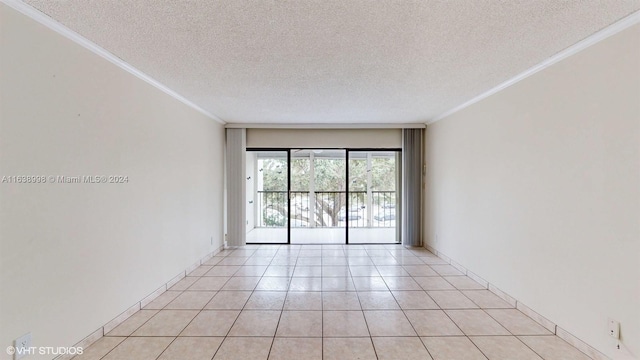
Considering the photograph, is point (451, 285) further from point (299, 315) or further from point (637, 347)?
point (299, 315)

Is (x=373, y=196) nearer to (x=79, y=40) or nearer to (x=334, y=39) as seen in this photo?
(x=334, y=39)

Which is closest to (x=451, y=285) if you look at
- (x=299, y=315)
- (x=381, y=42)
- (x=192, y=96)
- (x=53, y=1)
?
(x=299, y=315)

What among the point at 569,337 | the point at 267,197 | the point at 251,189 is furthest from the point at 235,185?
the point at 569,337

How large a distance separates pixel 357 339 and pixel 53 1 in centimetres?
313

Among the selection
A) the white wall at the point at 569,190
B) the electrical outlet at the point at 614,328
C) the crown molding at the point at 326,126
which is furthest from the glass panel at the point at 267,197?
the electrical outlet at the point at 614,328

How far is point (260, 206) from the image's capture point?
5.91m

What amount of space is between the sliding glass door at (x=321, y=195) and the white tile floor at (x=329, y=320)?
5.95 ft

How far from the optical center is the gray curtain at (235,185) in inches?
205

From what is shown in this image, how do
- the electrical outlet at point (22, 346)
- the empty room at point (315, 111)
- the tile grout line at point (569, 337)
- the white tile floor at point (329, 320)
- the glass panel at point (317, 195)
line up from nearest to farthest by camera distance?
1. the electrical outlet at point (22, 346)
2. the empty room at point (315, 111)
3. the tile grout line at point (569, 337)
4. the white tile floor at point (329, 320)
5. the glass panel at point (317, 195)

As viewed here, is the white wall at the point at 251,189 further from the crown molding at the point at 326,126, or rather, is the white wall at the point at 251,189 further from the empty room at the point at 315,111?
the empty room at the point at 315,111

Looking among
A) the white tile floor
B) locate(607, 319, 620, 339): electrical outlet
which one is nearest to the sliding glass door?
the white tile floor

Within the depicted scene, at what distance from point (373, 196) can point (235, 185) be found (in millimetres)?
2942

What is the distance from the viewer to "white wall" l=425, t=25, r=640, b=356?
5.98 ft

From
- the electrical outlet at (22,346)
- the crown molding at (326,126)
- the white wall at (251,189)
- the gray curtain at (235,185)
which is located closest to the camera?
the electrical outlet at (22,346)
